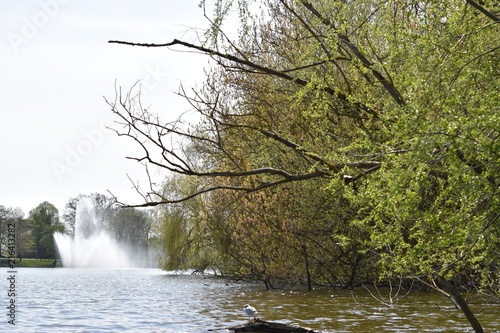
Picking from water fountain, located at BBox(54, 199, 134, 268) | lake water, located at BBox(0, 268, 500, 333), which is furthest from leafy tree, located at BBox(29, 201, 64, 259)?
lake water, located at BBox(0, 268, 500, 333)

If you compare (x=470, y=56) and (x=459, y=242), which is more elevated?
(x=470, y=56)

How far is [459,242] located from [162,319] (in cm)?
1048

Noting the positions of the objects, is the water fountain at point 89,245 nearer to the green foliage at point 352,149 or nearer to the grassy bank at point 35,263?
the grassy bank at point 35,263

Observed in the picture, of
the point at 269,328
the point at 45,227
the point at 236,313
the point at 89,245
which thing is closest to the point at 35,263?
the point at 45,227

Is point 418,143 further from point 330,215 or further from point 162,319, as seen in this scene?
point 330,215

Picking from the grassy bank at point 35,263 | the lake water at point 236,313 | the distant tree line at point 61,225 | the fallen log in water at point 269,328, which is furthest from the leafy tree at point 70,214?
the fallen log in water at point 269,328

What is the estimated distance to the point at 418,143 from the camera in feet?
21.1

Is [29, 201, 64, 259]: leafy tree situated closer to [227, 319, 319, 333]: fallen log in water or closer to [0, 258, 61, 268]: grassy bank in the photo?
[0, 258, 61, 268]: grassy bank

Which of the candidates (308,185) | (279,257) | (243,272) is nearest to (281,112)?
(308,185)

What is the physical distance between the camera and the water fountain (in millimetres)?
72062

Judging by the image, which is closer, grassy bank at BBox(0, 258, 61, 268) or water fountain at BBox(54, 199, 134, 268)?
water fountain at BBox(54, 199, 134, 268)

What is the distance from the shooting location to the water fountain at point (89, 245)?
236ft

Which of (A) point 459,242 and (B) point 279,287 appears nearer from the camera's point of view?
(A) point 459,242

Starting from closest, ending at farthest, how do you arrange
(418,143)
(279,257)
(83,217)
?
(418,143) → (279,257) → (83,217)
